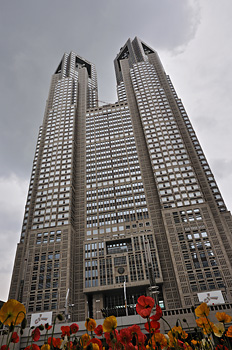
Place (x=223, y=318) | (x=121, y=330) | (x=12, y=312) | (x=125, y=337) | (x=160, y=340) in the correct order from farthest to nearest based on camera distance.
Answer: (x=223, y=318)
(x=160, y=340)
(x=121, y=330)
(x=125, y=337)
(x=12, y=312)

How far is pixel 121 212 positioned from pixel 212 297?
131 ft

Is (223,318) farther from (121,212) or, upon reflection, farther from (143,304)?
(121,212)

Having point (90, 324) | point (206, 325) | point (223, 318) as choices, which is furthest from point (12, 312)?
point (223, 318)

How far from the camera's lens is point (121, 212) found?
8862cm

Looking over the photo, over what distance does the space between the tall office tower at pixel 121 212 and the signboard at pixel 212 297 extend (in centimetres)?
241

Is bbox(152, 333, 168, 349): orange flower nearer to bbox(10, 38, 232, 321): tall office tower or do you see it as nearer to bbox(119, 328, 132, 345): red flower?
bbox(119, 328, 132, 345): red flower

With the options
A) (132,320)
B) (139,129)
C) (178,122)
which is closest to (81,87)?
(139,129)

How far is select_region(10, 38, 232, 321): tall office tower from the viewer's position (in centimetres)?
6881

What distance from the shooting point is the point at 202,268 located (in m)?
66.5

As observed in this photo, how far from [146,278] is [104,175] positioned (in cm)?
4559

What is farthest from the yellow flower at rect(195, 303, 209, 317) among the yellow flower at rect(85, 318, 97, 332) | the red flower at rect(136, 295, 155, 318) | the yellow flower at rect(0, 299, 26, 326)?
the yellow flower at rect(0, 299, 26, 326)

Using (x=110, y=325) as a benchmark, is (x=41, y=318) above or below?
above

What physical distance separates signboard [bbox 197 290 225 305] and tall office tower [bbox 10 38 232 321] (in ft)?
7.91

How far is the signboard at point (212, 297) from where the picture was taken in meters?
58.6
